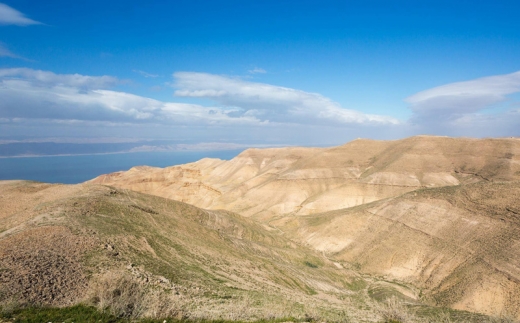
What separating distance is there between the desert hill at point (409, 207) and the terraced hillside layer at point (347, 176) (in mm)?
272

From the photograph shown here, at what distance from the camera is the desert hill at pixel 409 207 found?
104 ft

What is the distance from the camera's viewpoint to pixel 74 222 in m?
22.6

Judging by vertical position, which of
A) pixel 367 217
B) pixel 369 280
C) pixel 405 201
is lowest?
pixel 369 280

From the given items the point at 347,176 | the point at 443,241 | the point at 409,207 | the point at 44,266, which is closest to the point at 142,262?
the point at 44,266

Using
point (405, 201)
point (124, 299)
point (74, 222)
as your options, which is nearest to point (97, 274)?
point (124, 299)

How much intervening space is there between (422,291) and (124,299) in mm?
32585

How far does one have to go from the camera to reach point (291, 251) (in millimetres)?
42375

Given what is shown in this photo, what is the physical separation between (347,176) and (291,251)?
42030 millimetres

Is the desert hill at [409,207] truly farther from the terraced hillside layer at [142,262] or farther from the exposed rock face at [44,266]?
the exposed rock face at [44,266]

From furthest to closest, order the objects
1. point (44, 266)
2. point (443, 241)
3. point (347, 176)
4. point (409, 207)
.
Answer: point (347, 176), point (409, 207), point (443, 241), point (44, 266)

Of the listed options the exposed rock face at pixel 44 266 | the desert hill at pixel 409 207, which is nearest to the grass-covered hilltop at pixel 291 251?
the exposed rock face at pixel 44 266

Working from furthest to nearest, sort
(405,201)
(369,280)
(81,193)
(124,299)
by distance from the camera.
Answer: (405,201), (369,280), (81,193), (124,299)

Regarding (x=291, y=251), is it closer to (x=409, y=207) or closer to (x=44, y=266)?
(x=409, y=207)

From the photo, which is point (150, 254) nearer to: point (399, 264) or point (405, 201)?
point (399, 264)
